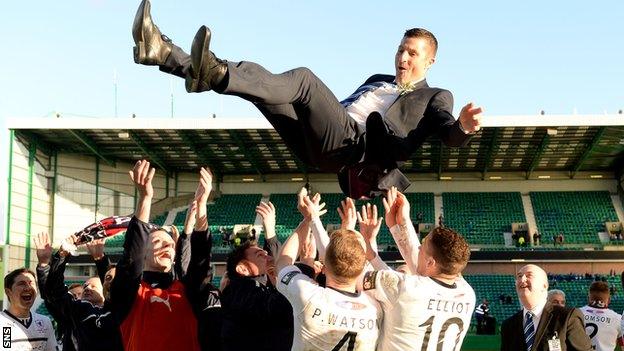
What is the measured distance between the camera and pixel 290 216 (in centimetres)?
3766

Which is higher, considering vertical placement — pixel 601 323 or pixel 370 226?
pixel 370 226

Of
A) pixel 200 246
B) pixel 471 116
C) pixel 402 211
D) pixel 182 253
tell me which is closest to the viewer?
pixel 471 116

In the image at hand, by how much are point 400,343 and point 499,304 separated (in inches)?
1095

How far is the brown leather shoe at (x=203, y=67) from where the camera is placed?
4516 millimetres

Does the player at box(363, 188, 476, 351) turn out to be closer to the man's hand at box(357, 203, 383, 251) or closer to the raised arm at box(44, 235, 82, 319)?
the man's hand at box(357, 203, 383, 251)

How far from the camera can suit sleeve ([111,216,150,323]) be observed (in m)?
5.77

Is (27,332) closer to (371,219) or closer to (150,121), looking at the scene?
(371,219)

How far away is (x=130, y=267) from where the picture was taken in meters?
5.80

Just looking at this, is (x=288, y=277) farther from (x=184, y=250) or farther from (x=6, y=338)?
(x=6, y=338)

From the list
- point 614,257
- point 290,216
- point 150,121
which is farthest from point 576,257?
point 150,121

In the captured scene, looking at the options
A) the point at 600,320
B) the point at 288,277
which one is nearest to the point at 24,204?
the point at 600,320

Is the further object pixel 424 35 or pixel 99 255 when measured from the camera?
pixel 99 255

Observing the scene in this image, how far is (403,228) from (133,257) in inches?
73.1

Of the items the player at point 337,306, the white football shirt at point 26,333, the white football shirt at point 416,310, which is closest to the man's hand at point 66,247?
the white football shirt at point 26,333
